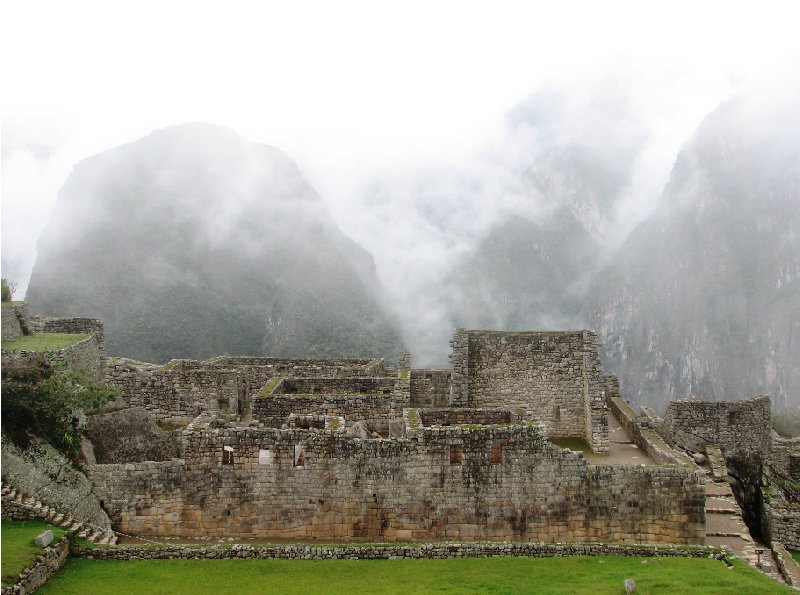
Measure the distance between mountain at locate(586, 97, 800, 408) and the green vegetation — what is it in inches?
4429

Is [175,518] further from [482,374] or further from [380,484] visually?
[482,374]

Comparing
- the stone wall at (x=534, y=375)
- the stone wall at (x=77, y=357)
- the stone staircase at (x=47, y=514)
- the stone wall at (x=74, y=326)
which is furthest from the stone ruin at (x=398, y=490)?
the stone wall at (x=74, y=326)

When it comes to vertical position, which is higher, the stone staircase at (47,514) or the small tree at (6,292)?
the small tree at (6,292)

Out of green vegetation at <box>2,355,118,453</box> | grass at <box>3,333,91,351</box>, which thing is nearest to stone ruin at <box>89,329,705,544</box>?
green vegetation at <box>2,355,118,453</box>

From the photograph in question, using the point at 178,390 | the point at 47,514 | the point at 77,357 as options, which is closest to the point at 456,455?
the point at 47,514

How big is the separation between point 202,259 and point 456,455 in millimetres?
76451

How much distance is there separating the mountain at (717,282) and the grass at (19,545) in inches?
4499

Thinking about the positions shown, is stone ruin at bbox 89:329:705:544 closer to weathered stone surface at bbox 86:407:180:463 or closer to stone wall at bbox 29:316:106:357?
weathered stone surface at bbox 86:407:180:463

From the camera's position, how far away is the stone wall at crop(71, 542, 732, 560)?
12.5m

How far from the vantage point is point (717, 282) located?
12381 centimetres

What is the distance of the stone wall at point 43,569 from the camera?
32.3 feet

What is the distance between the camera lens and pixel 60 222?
81.6 m

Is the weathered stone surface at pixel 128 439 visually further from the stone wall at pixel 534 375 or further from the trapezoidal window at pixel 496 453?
the stone wall at pixel 534 375

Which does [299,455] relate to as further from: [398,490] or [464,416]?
[464,416]
